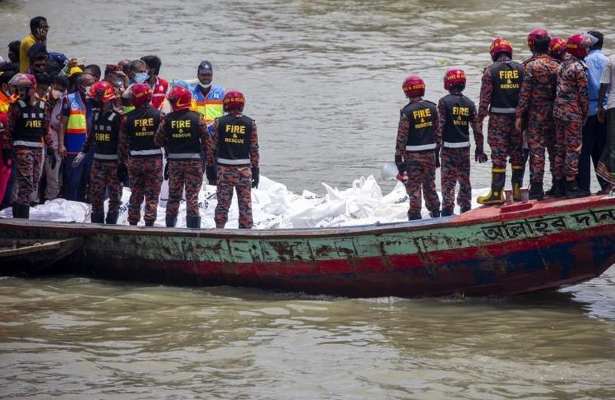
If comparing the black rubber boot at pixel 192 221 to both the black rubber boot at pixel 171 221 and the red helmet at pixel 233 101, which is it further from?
the red helmet at pixel 233 101

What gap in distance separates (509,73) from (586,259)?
2138mm

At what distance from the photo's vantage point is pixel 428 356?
34.8 ft

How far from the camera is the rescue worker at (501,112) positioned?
12398mm

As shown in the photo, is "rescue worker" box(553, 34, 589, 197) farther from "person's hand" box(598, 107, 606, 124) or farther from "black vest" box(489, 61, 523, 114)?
"black vest" box(489, 61, 523, 114)

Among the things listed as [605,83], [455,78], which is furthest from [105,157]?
[605,83]

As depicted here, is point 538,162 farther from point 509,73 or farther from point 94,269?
point 94,269

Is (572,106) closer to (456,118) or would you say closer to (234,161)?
(456,118)

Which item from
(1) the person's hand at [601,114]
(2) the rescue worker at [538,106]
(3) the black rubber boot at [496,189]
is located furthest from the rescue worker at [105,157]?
(1) the person's hand at [601,114]

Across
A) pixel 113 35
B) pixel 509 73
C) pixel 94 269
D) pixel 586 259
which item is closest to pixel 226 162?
pixel 94 269

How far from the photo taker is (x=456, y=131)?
12859mm

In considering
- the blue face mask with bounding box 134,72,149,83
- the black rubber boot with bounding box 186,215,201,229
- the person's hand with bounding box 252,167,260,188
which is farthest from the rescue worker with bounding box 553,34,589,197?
the blue face mask with bounding box 134,72,149,83

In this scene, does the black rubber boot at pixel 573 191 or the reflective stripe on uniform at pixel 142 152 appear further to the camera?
the reflective stripe on uniform at pixel 142 152

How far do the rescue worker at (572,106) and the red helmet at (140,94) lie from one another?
422 centimetres

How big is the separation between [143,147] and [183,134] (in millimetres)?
532
